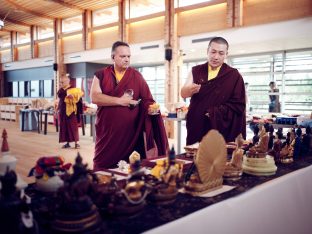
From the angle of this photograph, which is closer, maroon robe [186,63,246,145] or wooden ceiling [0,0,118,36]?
maroon robe [186,63,246,145]

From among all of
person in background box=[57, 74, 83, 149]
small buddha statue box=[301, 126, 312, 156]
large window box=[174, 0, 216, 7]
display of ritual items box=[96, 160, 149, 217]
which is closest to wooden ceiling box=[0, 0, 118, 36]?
large window box=[174, 0, 216, 7]

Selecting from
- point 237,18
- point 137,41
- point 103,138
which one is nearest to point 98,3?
point 137,41

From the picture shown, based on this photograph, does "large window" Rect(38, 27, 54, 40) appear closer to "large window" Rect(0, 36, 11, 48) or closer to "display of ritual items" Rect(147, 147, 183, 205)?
"large window" Rect(0, 36, 11, 48)

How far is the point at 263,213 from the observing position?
1.32 m

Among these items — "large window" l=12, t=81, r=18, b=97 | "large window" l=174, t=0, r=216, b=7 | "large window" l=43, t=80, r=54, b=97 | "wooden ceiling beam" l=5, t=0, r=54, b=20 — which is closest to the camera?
"large window" l=174, t=0, r=216, b=7

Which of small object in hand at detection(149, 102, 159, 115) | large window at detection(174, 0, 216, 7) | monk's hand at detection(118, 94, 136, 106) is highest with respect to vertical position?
large window at detection(174, 0, 216, 7)

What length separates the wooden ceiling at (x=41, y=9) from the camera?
1195 cm

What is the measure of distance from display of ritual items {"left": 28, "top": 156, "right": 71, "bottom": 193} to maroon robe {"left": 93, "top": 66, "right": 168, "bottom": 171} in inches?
52.0

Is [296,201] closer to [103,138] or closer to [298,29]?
[103,138]

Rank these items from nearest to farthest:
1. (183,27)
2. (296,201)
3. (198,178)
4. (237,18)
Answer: (198,178)
(296,201)
(237,18)
(183,27)

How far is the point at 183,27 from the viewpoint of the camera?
32.2 feet

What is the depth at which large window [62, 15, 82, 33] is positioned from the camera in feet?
45.0

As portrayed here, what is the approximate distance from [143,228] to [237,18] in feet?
27.1

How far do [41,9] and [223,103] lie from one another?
40.9 feet
